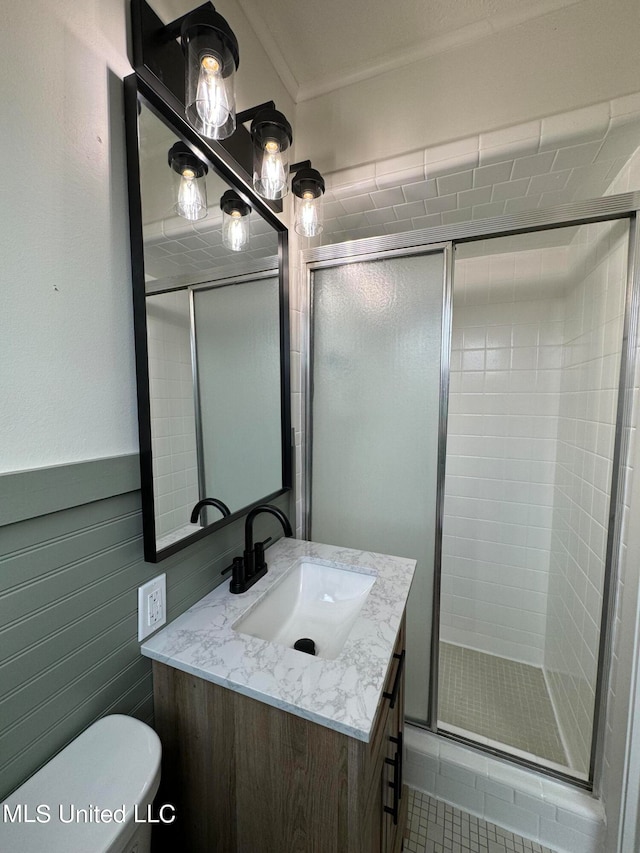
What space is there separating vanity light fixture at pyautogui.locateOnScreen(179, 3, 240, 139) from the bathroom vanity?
4.01 feet

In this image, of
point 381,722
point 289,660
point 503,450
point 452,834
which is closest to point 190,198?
point 289,660

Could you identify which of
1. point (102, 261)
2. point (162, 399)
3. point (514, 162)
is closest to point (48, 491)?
point (162, 399)

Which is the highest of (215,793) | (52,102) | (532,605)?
(52,102)

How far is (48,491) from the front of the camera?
58 cm

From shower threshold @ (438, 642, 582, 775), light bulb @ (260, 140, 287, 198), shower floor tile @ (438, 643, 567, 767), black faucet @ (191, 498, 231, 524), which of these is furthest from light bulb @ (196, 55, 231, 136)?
shower floor tile @ (438, 643, 567, 767)

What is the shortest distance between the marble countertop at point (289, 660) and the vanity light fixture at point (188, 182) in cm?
107

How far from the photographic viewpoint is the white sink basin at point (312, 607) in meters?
0.97

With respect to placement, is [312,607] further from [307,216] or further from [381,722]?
[307,216]

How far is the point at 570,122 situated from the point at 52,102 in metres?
1.41

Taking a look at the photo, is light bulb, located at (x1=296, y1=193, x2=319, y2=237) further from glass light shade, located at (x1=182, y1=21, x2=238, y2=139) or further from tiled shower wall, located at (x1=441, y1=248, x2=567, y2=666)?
tiled shower wall, located at (x1=441, y1=248, x2=567, y2=666)

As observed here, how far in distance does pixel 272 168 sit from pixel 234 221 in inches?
7.5

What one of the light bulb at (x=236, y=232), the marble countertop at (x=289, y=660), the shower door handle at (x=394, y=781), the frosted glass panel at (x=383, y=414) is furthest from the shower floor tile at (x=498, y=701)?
the light bulb at (x=236, y=232)

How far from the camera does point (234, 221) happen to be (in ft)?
3.51

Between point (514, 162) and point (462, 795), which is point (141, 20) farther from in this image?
point (462, 795)
